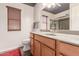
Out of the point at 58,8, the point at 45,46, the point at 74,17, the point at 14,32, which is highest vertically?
the point at 58,8

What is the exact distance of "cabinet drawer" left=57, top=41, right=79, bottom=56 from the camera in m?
0.80

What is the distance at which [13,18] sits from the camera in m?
1.65

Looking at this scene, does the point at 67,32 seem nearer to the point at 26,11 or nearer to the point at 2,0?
the point at 26,11

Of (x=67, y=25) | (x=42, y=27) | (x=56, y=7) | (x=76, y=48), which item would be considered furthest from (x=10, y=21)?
(x=76, y=48)

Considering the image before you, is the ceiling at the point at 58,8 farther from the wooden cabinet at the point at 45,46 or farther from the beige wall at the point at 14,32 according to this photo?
the wooden cabinet at the point at 45,46

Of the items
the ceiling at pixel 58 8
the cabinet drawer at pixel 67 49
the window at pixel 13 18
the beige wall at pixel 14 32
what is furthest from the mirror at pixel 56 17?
the cabinet drawer at pixel 67 49

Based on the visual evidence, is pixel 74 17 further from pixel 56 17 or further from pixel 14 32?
pixel 14 32

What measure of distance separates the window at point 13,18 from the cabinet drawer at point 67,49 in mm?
996

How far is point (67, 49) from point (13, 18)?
3.84ft

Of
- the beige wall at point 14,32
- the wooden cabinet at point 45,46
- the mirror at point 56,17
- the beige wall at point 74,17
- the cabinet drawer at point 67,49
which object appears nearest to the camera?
the cabinet drawer at point 67,49

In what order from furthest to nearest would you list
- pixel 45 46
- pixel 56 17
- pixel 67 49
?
pixel 56 17 < pixel 45 46 < pixel 67 49

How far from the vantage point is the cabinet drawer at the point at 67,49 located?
803 mm

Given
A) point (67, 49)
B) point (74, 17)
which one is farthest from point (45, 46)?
point (74, 17)

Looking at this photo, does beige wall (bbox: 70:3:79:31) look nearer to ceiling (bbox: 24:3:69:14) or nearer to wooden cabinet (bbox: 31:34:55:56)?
ceiling (bbox: 24:3:69:14)
